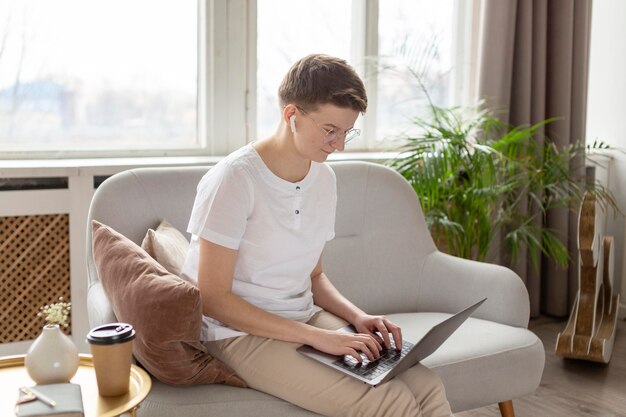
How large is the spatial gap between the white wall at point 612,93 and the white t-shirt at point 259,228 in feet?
8.22

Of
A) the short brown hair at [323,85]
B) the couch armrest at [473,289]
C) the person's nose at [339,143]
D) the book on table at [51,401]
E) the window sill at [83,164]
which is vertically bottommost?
the couch armrest at [473,289]

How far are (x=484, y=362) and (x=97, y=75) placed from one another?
1.79m

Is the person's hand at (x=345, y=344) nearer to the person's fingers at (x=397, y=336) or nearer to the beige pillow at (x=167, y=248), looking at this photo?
the person's fingers at (x=397, y=336)

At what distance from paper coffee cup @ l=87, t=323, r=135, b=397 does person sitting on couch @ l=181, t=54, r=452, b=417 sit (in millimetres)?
279

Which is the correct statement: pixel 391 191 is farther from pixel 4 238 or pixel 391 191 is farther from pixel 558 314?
pixel 558 314

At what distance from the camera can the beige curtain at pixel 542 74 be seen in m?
3.78

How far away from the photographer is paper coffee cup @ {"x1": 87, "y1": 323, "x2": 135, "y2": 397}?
1621 millimetres

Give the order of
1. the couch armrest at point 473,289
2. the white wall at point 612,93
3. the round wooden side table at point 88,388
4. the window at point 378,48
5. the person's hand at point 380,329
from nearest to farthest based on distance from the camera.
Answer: the round wooden side table at point 88,388 < the person's hand at point 380,329 < the couch armrest at point 473,289 < the window at point 378,48 < the white wall at point 612,93

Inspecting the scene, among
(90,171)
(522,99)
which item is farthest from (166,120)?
(522,99)

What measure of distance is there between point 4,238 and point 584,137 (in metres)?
2.65

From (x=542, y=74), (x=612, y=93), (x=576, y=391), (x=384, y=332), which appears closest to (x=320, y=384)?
(x=384, y=332)

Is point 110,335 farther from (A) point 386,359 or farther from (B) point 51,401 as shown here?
(A) point 386,359

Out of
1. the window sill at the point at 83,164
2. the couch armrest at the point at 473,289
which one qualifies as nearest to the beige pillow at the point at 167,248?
the window sill at the point at 83,164

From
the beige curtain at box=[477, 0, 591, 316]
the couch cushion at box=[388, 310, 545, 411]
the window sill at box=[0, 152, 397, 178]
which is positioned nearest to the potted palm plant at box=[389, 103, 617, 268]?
the beige curtain at box=[477, 0, 591, 316]
